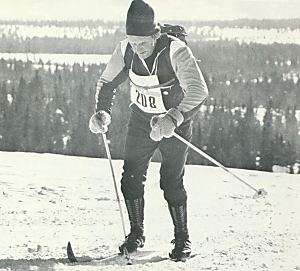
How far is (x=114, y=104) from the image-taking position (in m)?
2.35

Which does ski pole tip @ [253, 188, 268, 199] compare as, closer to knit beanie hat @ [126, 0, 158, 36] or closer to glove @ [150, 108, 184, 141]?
glove @ [150, 108, 184, 141]

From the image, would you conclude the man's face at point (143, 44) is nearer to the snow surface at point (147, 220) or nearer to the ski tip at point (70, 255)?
the snow surface at point (147, 220)

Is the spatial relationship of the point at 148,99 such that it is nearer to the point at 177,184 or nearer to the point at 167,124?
the point at 167,124

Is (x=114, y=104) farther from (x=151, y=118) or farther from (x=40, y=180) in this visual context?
(x=40, y=180)

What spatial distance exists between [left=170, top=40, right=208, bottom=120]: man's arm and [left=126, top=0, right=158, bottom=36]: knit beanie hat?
4.1 inches

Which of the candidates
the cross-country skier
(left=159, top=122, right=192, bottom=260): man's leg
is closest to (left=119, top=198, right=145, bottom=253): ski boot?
the cross-country skier

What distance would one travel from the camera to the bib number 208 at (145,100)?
2164 mm

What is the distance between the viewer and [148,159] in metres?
2.27

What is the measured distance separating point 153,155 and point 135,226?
0.29 m

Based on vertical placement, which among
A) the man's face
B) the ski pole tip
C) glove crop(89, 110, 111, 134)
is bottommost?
the ski pole tip

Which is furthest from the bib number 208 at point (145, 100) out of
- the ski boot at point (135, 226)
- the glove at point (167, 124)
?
the ski boot at point (135, 226)

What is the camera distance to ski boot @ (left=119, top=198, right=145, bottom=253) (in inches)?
90.7

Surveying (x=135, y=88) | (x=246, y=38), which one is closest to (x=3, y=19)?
(x=135, y=88)

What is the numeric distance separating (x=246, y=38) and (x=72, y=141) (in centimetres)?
99
